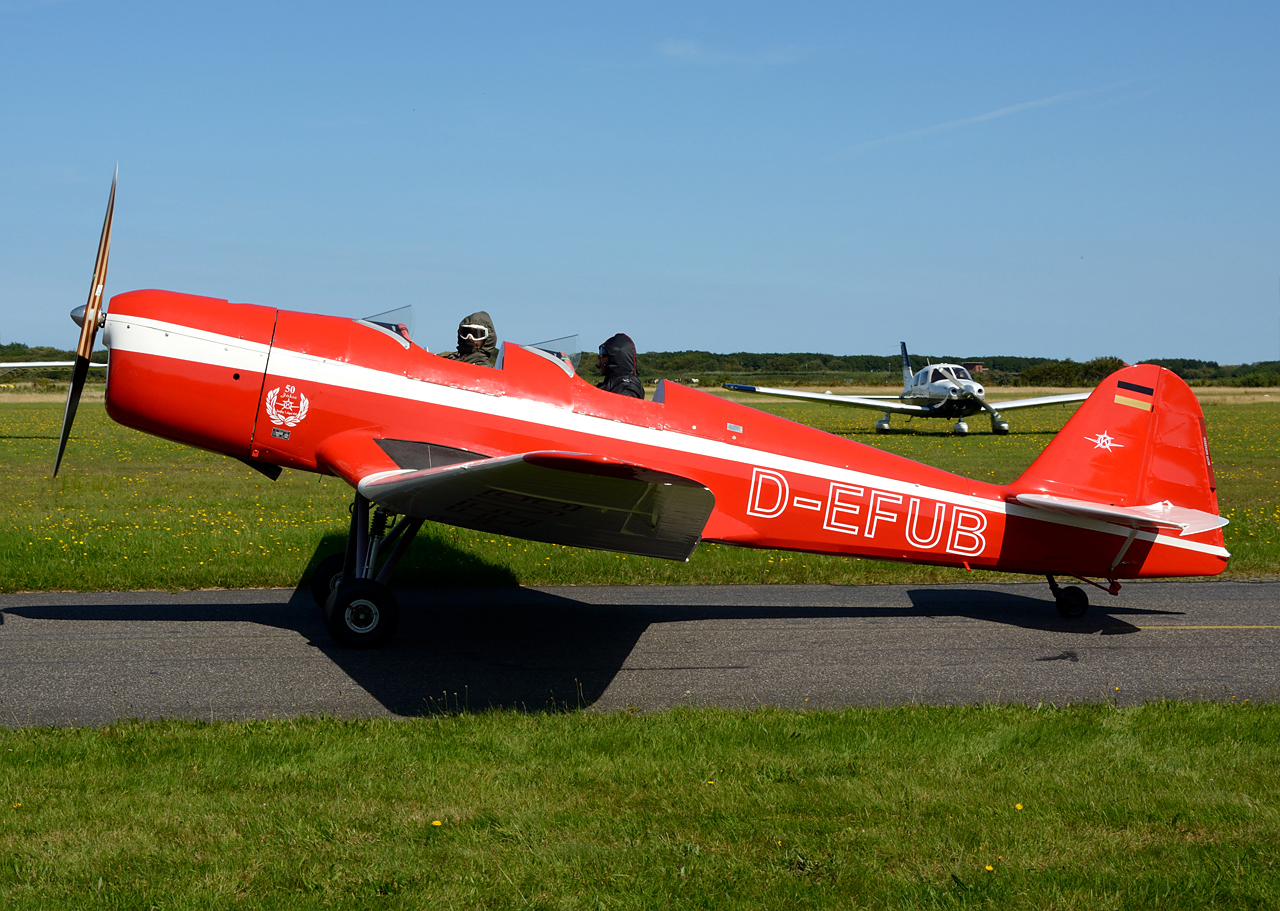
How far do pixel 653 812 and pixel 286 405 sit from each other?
183 inches

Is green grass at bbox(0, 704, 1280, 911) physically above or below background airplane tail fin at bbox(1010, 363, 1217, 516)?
below

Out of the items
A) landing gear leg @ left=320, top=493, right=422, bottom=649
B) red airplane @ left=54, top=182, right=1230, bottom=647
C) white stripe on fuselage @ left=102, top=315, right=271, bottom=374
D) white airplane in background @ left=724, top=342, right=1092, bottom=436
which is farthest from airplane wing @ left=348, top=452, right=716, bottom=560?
white airplane in background @ left=724, top=342, right=1092, bottom=436

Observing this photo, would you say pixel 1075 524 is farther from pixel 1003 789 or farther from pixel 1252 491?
pixel 1252 491

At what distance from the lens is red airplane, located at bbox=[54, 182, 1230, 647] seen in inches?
293

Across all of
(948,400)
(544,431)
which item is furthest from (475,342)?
(948,400)

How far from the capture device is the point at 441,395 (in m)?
7.59

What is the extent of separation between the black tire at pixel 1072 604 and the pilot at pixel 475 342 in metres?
5.37

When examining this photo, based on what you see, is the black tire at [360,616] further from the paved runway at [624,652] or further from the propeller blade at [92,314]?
the propeller blade at [92,314]

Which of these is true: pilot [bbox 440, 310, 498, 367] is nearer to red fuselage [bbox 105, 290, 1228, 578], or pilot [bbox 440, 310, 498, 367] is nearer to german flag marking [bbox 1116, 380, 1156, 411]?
red fuselage [bbox 105, 290, 1228, 578]

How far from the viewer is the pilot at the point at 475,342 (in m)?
8.02

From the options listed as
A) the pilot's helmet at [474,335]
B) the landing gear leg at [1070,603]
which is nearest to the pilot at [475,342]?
the pilot's helmet at [474,335]

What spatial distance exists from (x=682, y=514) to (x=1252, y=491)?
16588mm

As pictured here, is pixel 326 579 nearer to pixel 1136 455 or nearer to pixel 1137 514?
pixel 1137 514

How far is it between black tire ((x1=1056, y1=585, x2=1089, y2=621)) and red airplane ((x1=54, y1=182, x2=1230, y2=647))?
35 centimetres
